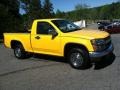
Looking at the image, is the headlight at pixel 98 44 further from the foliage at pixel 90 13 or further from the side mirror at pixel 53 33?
the foliage at pixel 90 13

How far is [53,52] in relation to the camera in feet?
36.0

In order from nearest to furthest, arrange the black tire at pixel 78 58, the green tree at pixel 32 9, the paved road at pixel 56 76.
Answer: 1. the paved road at pixel 56 76
2. the black tire at pixel 78 58
3. the green tree at pixel 32 9

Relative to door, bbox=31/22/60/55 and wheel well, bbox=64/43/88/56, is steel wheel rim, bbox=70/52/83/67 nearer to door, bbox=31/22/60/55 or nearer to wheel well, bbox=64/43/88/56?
wheel well, bbox=64/43/88/56

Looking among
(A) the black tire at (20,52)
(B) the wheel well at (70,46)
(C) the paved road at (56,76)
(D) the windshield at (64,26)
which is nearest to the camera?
(C) the paved road at (56,76)

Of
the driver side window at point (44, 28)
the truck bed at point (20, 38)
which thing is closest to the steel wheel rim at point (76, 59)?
the driver side window at point (44, 28)

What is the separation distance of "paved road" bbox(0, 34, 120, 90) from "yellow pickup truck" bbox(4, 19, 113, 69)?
1.68 ft

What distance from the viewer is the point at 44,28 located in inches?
450

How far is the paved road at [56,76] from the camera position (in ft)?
26.4

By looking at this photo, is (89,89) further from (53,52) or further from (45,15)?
(45,15)

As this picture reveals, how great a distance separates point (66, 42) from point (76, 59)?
0.75 m

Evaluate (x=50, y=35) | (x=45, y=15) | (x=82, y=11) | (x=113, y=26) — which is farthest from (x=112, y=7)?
(x=50, y=35)

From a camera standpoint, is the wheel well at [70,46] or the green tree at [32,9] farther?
the green tree at [32,9]

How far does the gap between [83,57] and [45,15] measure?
214 ft

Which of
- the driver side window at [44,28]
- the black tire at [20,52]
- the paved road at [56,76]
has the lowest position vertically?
the paved road at [56,76]
